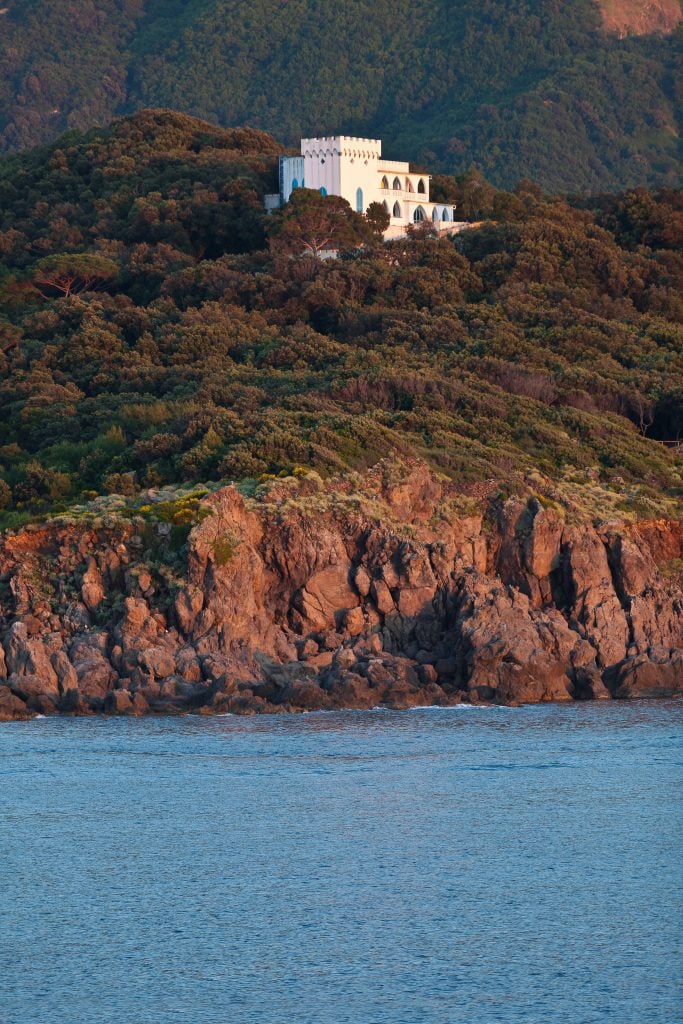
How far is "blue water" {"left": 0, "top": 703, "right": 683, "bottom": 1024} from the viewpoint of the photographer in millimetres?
18062

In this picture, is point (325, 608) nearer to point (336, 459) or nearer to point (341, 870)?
point (336, 459)

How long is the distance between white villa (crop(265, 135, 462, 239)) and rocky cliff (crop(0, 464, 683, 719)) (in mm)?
37260

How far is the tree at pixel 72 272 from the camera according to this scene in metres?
75.6

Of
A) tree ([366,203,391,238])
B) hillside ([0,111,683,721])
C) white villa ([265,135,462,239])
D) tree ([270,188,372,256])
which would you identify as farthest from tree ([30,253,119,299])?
tree ([366,203,391,238])

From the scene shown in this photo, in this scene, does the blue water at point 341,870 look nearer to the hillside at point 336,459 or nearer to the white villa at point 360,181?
the hillside at point 336,459

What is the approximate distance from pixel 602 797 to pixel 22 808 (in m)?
8.75

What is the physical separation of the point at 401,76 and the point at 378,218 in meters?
64.2

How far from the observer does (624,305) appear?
69.6 meters

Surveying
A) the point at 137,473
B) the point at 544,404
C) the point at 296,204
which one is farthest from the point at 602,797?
the point at 296,204

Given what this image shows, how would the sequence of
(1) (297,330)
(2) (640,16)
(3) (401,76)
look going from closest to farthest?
(1) (297,330) < (3) (401,76) < (2) (640,16)

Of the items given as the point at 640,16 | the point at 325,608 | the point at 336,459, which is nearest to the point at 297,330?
the point at 336,459

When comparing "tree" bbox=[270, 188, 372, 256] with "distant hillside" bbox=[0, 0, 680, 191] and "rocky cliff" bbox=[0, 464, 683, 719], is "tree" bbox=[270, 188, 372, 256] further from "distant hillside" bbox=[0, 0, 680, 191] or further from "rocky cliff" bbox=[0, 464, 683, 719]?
"distant hillside" bbox=[0, 0, 680, 191]

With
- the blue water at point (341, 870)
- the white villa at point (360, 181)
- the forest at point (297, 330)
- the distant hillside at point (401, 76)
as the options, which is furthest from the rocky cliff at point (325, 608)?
the distant hillside at point (401, 76)

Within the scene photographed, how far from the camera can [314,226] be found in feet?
243
